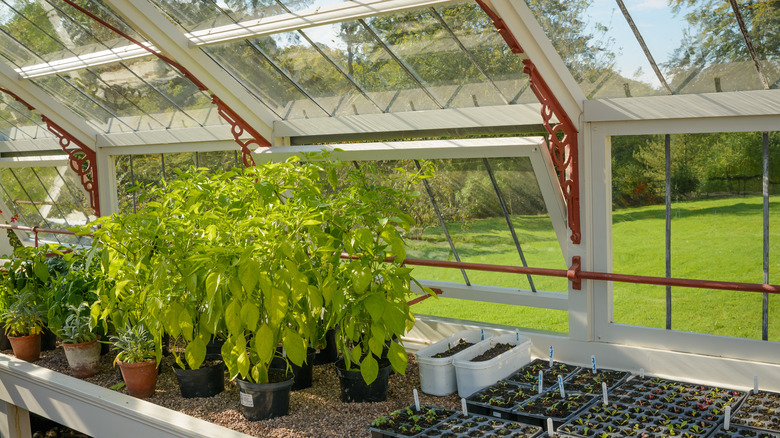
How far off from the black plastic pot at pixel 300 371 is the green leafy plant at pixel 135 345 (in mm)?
752

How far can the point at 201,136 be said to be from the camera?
648cm

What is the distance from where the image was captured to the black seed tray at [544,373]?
377cm

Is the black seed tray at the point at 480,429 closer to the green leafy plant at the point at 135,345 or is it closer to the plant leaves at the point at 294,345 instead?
the plant leaves at the point at 294,345

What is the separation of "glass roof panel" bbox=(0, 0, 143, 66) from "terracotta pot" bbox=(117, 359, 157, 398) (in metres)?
3.10

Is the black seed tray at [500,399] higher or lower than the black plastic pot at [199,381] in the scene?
lower

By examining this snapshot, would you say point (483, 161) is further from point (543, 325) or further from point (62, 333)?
point (543, 325)

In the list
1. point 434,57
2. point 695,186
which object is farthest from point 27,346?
point 695,186

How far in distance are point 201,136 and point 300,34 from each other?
7.11ft

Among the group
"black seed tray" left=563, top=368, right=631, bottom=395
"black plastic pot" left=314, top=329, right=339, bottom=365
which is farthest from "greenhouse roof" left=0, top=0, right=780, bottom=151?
"black plastic pot" left=314, top=329, right=339, bottom=365

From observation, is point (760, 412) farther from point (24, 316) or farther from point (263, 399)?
point (24, 316)

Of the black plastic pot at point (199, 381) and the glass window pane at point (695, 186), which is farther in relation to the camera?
the glass window pane at point (695, 186)

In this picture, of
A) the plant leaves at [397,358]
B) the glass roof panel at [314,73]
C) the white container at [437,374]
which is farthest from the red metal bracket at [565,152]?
the glass roof panel at [314,73]

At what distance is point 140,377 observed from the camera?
12.5ft

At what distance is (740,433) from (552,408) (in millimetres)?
820
